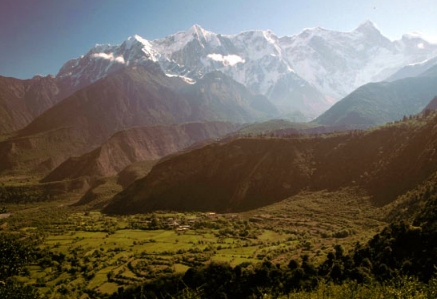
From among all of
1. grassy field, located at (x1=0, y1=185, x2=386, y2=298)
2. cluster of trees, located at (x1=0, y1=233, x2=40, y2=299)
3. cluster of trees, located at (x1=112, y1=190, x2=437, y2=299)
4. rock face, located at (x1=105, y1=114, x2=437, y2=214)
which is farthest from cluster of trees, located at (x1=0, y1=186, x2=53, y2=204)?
cluster of trees, located at (x1=112, y1=190, x2=437, y2=299)

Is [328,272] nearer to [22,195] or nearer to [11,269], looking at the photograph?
[11,269]

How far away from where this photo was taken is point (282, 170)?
132 m

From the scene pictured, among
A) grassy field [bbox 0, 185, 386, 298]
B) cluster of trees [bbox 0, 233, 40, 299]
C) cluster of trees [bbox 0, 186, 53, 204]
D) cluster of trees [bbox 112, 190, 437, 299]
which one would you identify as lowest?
grassy field [bbox 0, 185, 386, 298]

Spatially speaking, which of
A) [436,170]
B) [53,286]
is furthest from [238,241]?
[436,170]

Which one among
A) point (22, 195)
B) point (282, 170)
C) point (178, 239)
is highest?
point (22, 195)

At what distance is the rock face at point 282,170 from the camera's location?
340ft

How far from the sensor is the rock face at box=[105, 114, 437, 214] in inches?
4083

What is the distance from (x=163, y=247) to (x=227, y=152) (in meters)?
71.4

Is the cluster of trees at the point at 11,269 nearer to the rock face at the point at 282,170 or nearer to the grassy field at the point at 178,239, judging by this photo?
the grassy field at the point at 178,239

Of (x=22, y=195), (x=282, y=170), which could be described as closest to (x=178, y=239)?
(x=282, y=170)

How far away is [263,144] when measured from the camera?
148625 mm

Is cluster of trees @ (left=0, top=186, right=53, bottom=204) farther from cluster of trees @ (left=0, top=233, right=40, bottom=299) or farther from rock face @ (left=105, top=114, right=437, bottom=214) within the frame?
cluster of trees @ (left=0, top=233, right=40, bottom=299)

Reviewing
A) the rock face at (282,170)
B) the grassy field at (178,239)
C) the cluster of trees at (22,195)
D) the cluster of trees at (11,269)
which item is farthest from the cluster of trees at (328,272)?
the cluster of trees at (22,195)

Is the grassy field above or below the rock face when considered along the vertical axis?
below
